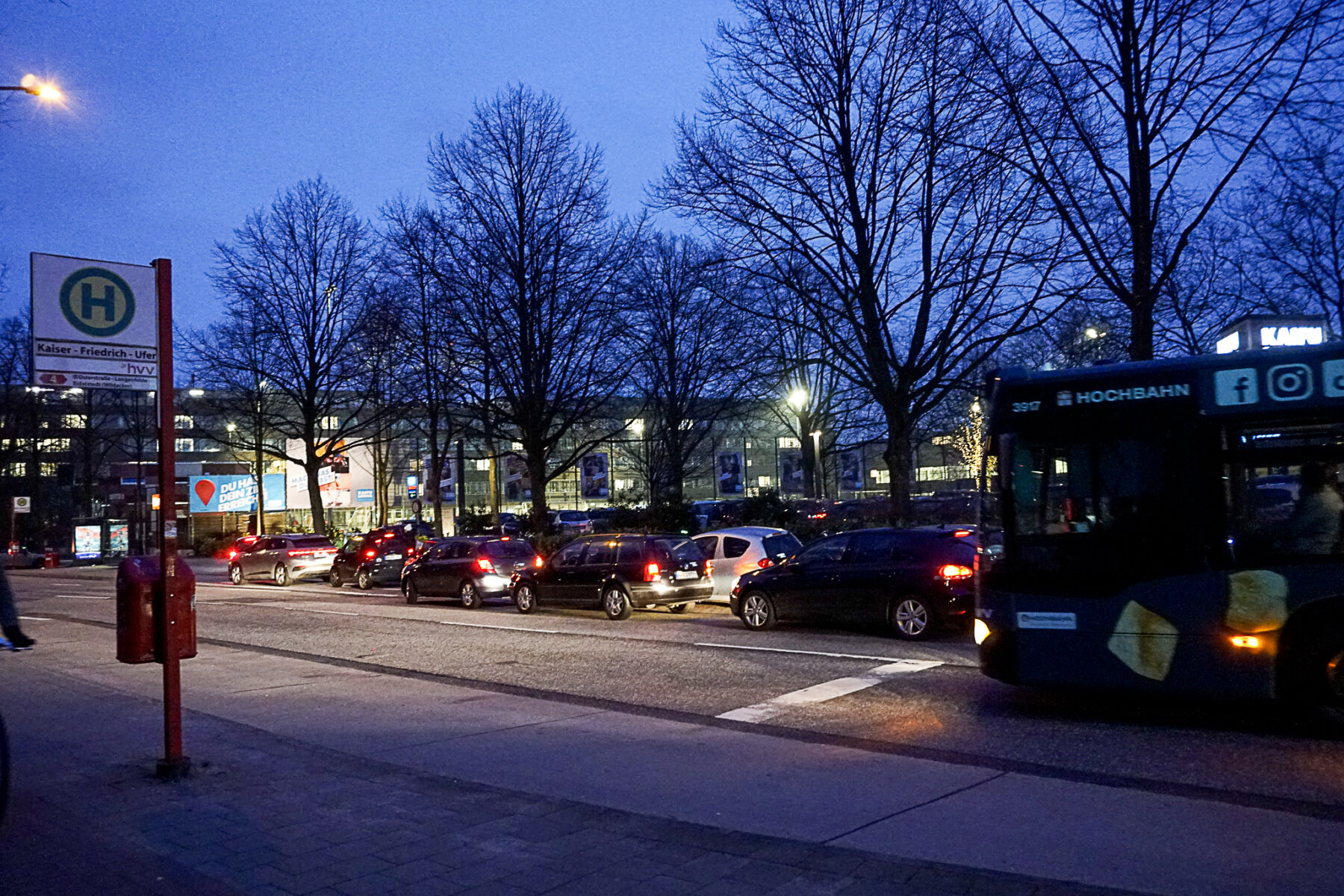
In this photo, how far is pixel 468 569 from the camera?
2398 centimetres

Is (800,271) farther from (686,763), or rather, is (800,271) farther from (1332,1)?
(686,763)

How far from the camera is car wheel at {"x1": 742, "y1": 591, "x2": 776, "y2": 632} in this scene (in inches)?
667

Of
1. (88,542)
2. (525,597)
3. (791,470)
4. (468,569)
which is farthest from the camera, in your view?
(88,542)

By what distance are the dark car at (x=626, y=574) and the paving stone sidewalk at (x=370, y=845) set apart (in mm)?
11554

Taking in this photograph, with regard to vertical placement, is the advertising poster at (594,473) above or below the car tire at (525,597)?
above

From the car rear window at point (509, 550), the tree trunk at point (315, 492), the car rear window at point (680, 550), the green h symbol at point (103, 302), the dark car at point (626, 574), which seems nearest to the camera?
the green h symbol at point (103, 302)

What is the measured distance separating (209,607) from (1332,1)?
23.8 m

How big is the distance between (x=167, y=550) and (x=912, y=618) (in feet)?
34.3

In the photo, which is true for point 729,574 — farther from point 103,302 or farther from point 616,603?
point 103,302

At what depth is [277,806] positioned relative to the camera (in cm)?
698

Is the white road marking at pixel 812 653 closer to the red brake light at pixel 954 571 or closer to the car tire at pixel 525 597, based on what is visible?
the red brake light at pixel 954 571

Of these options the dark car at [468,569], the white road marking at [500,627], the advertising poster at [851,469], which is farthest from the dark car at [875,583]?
the advertising poster at [851,469]

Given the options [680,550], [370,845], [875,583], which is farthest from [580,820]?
[680,550]

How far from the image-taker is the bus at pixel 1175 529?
8695 millimetres
